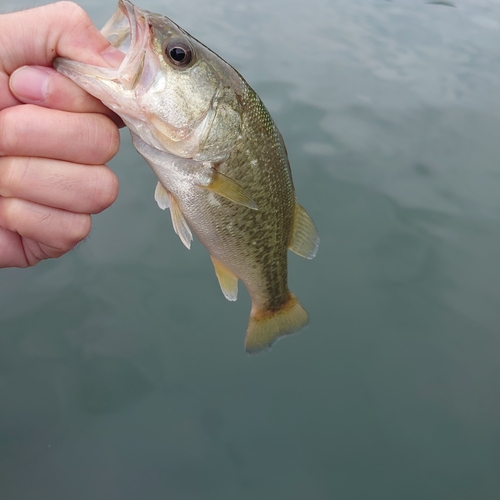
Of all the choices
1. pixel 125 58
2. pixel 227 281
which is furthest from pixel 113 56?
pixel 227 281

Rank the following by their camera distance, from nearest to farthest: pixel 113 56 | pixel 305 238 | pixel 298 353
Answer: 1. pixel 113 56
2. pixel 305 238
3. pixel 298 353

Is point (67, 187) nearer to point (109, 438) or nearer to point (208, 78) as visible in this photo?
point (208, 78)

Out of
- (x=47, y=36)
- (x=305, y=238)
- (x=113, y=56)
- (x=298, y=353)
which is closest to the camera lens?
(x=47, y=36)

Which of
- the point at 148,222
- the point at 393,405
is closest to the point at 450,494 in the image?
the point at 393,405

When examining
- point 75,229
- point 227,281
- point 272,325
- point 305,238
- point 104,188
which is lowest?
point 272,325

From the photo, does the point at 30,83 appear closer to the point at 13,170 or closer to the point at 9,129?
the point at 9,129

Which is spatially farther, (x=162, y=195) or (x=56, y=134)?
(x=162, y=195)

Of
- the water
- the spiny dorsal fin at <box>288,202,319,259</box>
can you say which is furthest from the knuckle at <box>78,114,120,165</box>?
the water
